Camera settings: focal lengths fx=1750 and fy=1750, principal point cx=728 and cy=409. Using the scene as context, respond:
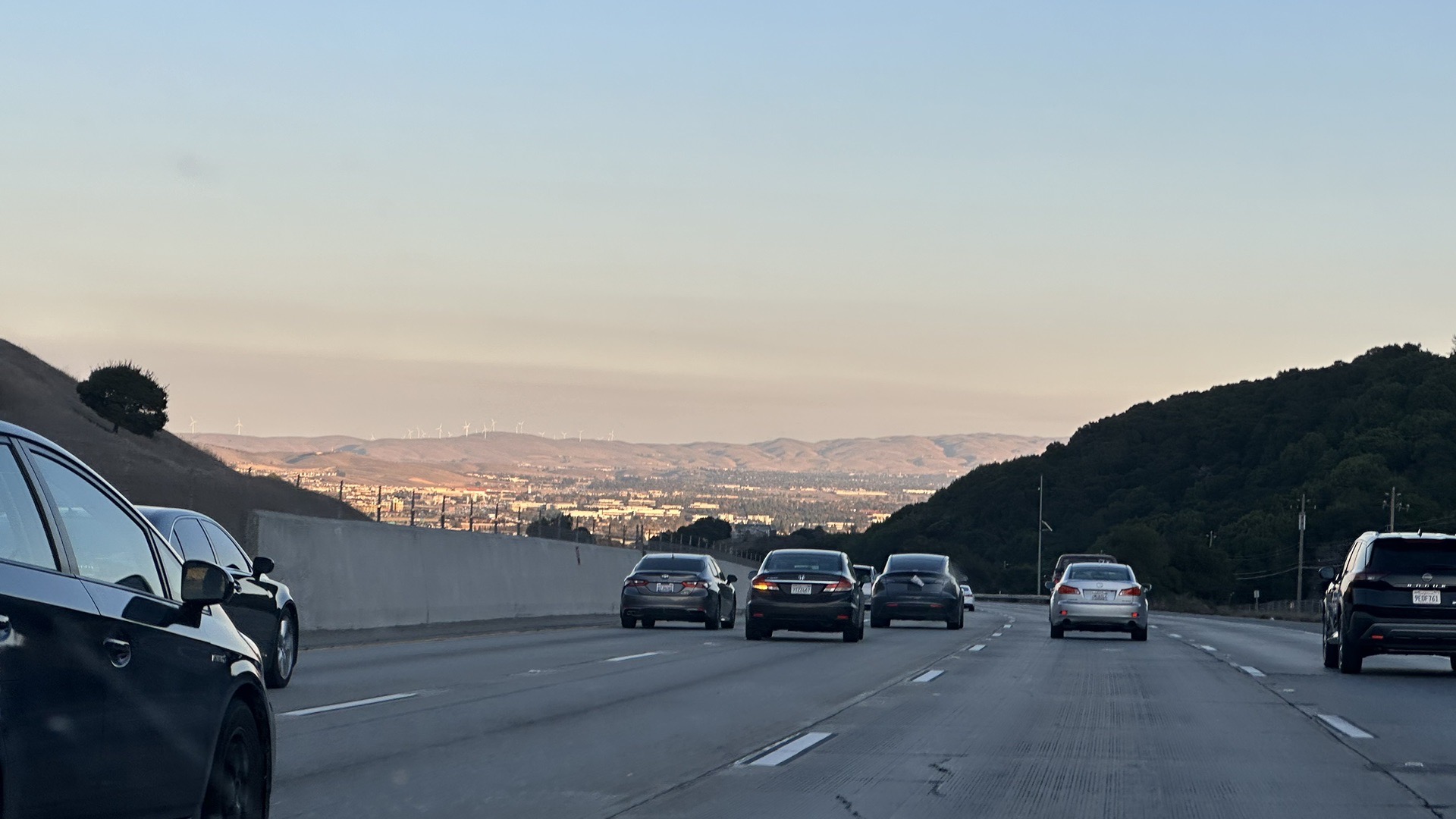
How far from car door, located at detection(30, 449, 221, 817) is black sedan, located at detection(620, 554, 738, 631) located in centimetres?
2481

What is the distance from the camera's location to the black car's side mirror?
6418mm

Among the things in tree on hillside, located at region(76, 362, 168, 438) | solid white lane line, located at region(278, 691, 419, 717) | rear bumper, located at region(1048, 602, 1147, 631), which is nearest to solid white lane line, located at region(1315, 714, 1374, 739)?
solid white lane line, located at region(278, 691, 419, 717)

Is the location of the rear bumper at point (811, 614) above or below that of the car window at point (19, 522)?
below

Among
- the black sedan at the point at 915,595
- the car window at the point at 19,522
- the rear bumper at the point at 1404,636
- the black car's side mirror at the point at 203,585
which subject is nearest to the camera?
the car window at the point at 19,522

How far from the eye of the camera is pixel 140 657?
5.88 meters

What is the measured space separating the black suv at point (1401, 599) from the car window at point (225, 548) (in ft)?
43.3

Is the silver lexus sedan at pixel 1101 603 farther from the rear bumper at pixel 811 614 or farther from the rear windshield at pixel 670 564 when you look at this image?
the rear windshield at pixel 670 564

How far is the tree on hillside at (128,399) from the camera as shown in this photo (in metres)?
100

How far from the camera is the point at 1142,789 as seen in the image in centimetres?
1045

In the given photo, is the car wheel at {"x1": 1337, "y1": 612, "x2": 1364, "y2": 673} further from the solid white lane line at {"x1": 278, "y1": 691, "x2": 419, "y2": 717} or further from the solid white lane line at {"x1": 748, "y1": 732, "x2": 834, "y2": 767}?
the solid white lane line at {"x1": 278, "y1": 691, "x2": 419, "y2": 717}

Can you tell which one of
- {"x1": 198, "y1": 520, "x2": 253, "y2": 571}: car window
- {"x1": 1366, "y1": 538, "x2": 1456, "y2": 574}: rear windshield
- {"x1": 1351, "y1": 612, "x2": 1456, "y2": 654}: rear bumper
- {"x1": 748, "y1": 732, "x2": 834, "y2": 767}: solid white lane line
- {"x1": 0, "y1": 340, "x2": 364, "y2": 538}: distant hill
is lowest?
{"x1": 748, "y1": 732, "x2": 834, "y2": 767}: solid white lane line

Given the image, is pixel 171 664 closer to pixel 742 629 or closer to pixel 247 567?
pixel 247 567

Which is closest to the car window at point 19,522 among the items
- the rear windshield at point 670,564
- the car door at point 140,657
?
the car door at point 140,657

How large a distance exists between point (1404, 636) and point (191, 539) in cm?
1420
